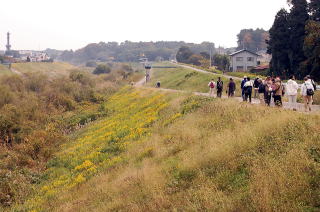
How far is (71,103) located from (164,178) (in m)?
31.0

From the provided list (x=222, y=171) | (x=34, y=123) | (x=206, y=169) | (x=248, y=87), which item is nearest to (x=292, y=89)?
(x=248, y=87)

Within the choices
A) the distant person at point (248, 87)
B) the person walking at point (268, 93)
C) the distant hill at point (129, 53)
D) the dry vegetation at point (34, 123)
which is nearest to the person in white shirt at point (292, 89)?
the person walking at point (268, 93)

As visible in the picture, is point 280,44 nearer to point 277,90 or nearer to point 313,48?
point 313,48

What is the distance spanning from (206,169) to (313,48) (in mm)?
28770

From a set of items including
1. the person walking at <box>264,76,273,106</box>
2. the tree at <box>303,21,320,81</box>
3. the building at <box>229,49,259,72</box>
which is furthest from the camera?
the building at <box>229,49,259,72</box>

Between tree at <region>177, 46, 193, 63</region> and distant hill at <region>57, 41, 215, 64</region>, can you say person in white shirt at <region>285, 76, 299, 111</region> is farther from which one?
distant hill at <region>57, 41, 215, 64</region>

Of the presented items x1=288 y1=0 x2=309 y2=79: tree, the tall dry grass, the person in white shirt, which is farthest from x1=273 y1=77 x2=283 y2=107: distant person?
x1=288 y1=0 x2=309 y2=79: tree

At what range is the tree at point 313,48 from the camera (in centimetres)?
2788

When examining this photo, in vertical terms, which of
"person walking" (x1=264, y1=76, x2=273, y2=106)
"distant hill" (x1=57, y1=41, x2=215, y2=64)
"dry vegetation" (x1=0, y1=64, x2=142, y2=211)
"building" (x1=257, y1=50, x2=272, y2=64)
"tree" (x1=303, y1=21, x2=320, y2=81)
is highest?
"distant hill" (x1=57, y1=41, x2=215, y2=64)

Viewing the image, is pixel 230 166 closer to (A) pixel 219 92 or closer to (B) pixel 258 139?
(B) pixel 258 139

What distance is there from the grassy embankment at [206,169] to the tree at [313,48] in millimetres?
17503

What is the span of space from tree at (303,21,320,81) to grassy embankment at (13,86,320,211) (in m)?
17.5

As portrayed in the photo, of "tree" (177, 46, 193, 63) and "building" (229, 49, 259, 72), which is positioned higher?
"tree" (177, 46, 193, 63)

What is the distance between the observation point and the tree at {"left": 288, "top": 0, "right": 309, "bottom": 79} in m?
39.8
